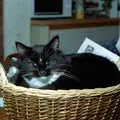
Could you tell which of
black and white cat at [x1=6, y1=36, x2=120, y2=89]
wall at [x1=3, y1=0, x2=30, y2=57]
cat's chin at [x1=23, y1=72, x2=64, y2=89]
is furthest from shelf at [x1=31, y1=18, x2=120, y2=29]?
cat's chin at [x1=23, y1=72, x2=64, y2=89]

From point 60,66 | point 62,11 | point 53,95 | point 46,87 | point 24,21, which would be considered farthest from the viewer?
point 62,11

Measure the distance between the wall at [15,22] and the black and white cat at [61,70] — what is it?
1628mm

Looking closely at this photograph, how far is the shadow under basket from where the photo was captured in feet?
2.08

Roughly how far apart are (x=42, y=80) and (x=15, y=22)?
1.85 metres

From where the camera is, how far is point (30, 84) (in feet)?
2.83

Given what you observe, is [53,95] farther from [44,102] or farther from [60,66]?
[60,66]

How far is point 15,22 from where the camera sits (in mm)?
2672

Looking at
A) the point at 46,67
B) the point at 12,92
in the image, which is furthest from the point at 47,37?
the point at 12,92

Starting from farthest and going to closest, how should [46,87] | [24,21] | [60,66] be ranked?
[24,21]
[60,66]
[46,87]

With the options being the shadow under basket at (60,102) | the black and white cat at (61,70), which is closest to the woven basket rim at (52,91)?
the shadow under basket at (60,102)

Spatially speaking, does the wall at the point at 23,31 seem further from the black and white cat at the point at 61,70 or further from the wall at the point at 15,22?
the black and white cat at the point at 61,70

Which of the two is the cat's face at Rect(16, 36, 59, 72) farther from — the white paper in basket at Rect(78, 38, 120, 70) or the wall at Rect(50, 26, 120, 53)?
the wall at Rect(50, 26, 120, 53)

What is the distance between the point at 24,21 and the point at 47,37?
0.27 m

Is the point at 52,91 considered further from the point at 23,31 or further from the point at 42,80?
the point at 23,31
